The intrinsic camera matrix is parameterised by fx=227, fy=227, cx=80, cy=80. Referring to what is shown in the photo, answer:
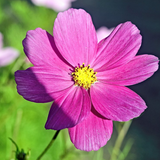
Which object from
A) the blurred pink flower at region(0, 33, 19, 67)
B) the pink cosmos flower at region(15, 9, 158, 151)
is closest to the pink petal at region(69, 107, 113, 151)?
the pink cosmos flower at region(15, 9, 158, 151)

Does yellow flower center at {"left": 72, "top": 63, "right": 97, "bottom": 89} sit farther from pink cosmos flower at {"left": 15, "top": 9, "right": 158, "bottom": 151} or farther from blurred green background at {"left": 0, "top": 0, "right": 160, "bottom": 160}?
blurred green background at {"left": 0, "top": 0, "right": 160, "bottom": 160}

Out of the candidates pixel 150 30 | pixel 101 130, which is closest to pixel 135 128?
pixel 150 30

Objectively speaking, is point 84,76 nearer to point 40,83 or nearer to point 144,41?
point 40,83

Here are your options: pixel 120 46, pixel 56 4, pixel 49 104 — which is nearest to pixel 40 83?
pixel 120 46

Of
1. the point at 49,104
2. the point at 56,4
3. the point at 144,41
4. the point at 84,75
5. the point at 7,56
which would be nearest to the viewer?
the point at 84,75

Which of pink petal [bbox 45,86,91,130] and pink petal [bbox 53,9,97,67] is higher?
pink petal [bbox 53,9,97,67]

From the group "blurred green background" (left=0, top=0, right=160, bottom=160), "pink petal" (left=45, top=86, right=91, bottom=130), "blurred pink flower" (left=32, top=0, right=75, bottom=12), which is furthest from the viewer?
"blurred pink flower" (left=32, top=0, right=75, bottom=12)
